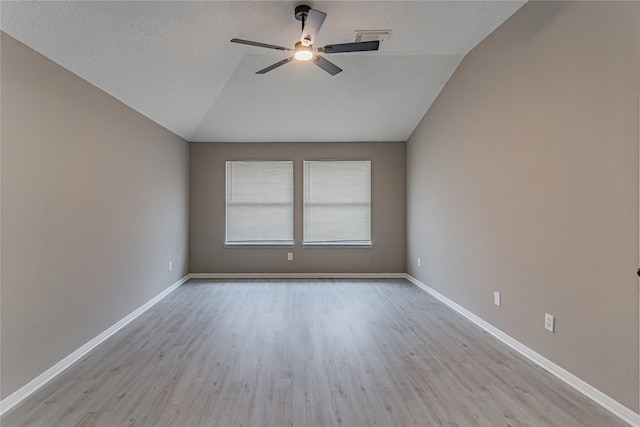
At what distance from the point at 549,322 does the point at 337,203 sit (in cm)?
393

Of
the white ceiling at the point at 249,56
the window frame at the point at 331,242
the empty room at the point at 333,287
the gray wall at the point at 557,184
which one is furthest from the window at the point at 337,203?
the gray wall at the point at 557,184

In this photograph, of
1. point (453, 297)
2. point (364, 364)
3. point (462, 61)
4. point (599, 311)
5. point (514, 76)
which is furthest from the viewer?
point (453, 297)

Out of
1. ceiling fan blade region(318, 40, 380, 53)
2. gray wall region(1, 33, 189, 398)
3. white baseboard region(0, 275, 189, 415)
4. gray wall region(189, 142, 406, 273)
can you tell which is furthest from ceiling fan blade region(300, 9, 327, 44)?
gray wall region(189, 142, 406, 273)

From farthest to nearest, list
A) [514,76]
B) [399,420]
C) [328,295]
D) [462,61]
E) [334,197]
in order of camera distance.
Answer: [334,197], [328,295], [462,61], [514,76], [399,420]

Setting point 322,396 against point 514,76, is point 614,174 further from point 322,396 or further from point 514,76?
point 322,396

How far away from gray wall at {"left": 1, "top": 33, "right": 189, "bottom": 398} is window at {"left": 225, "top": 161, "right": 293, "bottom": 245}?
184 centimetres

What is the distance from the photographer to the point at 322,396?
2279 millimetres

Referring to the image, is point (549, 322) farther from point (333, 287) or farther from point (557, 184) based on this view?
point (333, 287)

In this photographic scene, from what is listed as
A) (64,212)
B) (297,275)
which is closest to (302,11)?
(64,212)

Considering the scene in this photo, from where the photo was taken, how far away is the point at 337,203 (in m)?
6.15

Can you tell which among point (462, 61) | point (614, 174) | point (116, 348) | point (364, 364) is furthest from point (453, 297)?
point (116, 348)

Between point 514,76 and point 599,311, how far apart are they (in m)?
2.00

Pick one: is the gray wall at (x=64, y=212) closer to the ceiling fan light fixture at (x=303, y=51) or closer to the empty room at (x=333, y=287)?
the empty room at (x=333, y=287)

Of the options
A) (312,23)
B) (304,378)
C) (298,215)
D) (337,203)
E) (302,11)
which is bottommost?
(304,378)
